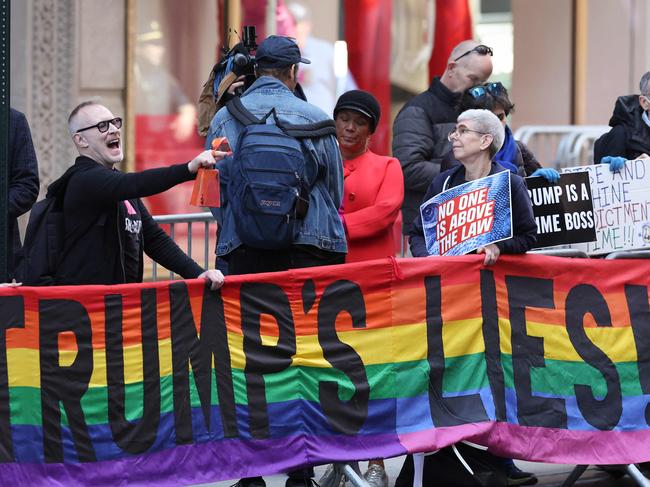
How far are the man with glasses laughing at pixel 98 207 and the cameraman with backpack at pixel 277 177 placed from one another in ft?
0.98

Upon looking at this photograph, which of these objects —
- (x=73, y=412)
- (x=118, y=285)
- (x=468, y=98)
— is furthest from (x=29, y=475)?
(x=468, y=98)

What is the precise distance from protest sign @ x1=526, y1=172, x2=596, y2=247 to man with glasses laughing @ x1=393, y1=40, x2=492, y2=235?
0.97m

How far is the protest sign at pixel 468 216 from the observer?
7.36m

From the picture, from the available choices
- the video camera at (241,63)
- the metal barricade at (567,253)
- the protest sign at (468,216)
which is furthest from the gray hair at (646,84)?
the video camera at (241,63)

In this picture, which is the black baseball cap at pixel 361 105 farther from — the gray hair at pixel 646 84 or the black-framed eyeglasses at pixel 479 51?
the gray hair at pixel 646 84

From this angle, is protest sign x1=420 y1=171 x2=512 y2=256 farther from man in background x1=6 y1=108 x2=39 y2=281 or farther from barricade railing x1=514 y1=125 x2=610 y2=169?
barricade railing x1=514 y1=125 x2=610 y2=169

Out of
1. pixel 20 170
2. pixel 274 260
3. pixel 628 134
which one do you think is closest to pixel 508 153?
pixel 628 134

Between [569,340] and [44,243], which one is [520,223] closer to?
[569,340]

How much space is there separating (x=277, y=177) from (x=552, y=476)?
110 inches

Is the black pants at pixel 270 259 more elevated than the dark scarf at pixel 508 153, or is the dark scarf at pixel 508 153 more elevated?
the dark scarf at pixel 508 153

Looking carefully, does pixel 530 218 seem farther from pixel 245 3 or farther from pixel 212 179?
pixel 245 3

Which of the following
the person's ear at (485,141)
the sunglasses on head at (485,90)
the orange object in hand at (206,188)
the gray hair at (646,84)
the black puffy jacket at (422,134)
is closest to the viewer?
the orange object in hand at (206,188)

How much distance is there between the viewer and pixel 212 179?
650 cm

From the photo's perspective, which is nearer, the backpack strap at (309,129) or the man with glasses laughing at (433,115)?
the backpack strap at (309,129)
